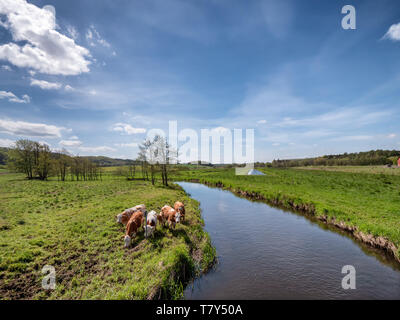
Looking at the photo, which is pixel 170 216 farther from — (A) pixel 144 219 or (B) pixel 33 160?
(B) pixel 33 160

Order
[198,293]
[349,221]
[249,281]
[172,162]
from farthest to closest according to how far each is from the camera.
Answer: [172,162] < [349,221] < [249,281] < [198,293]

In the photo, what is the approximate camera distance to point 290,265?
351 inches

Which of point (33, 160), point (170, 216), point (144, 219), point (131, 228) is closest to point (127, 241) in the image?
point (131, 228)

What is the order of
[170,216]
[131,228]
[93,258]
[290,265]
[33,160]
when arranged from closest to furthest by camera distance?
[93,258] → [290,265] → [131,228] → [170,216] → [33,160]

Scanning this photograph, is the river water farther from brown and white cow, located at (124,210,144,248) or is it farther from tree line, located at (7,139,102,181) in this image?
tree line, located at (7,139,102,181)

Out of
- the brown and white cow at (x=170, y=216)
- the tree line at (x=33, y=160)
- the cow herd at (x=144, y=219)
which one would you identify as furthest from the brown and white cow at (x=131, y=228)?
the tree line at (x=33, y=160)

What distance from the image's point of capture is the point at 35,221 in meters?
11.4

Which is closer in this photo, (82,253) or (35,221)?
(82,253)

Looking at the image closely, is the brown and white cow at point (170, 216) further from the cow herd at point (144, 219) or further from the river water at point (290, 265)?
the river water at point (290, 265)

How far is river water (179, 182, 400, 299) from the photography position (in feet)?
23.0

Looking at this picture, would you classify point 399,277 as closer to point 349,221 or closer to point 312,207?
point 349,221

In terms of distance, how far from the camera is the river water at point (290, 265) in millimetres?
7020
